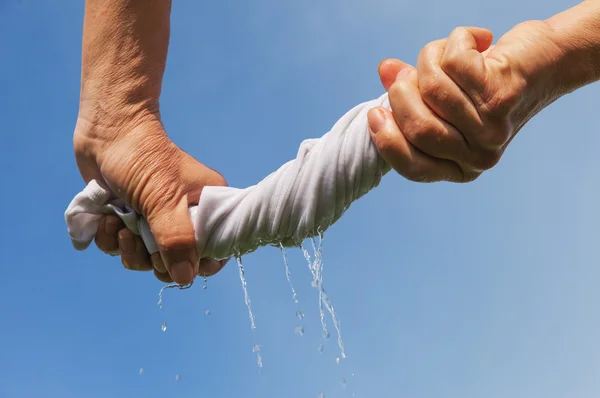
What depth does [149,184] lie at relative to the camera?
279 cm

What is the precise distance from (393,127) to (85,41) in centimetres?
156

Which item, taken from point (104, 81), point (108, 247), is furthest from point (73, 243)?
point (104, 81)

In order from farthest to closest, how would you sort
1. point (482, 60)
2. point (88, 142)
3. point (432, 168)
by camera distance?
point (88, 142), point (432, 168), point (482, 60)

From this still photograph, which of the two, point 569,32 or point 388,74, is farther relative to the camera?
point 388,74

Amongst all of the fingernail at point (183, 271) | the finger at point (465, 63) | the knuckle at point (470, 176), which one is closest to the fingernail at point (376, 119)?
the finger at point (465, 63)

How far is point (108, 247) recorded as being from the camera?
120 inches

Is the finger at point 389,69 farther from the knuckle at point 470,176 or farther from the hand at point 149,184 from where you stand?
the hand at point 149,184

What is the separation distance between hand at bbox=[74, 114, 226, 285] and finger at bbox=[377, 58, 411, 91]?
876 mm

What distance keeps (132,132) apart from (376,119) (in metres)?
1.15

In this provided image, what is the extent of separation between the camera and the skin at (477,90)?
2127mm

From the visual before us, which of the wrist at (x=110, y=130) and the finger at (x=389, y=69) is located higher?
the wrist at (x=110, y=130)

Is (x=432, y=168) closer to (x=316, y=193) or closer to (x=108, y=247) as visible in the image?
(x=316, y=193)

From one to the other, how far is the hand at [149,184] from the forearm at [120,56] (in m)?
0.07

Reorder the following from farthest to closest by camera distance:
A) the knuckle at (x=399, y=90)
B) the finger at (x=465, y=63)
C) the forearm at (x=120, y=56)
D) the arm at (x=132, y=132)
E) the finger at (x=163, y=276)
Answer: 1. the finger at (x=163, y=276)
2. the forearm at (x=120, y=56)
3. the arm at (x=132, y=132)
4. the knuckle at (x=399, y=90)
5. the finger at (x=465, y=63)
